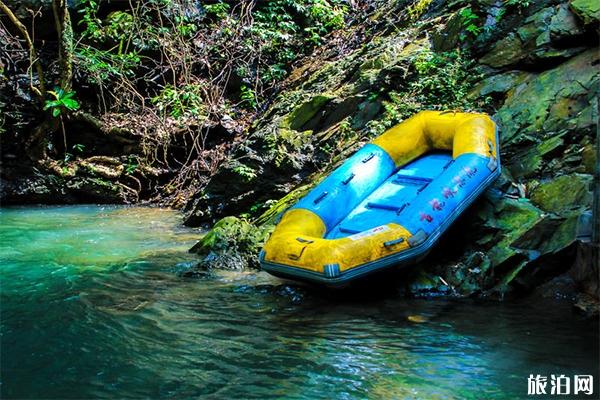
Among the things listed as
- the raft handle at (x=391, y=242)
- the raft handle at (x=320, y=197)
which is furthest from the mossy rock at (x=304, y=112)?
the raft handle at (x=391, y=242)

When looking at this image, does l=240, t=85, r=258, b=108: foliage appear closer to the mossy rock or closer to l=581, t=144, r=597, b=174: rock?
the mossy rock

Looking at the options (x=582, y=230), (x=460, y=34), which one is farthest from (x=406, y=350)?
(x=460, y=34)

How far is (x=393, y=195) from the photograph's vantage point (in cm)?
532

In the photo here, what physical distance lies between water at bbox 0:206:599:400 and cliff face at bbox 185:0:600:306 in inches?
18.5

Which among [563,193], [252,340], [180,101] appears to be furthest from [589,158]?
[180,101]

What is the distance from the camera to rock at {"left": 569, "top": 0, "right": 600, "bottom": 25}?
592cm

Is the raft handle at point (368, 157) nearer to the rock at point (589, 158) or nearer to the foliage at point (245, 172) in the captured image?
the rock at point (589, 158)

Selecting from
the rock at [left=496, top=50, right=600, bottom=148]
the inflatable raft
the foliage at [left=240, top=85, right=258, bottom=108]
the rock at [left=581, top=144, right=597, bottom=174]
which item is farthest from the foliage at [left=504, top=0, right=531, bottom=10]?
the foliage at [left=240, top=85, right=258, bottom=108]

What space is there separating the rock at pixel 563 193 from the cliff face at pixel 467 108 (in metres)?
0.01

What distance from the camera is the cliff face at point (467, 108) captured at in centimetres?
464

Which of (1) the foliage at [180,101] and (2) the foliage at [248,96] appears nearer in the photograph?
(1) the foliage at [180,101]

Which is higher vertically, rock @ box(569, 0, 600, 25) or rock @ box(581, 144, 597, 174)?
rock @ box(569, 0, 600, 25)

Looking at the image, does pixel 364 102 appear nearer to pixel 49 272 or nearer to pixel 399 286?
pixel 399 286

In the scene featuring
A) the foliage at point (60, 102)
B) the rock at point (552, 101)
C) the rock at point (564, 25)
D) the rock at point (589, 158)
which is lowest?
the rock at point (589, 158)
